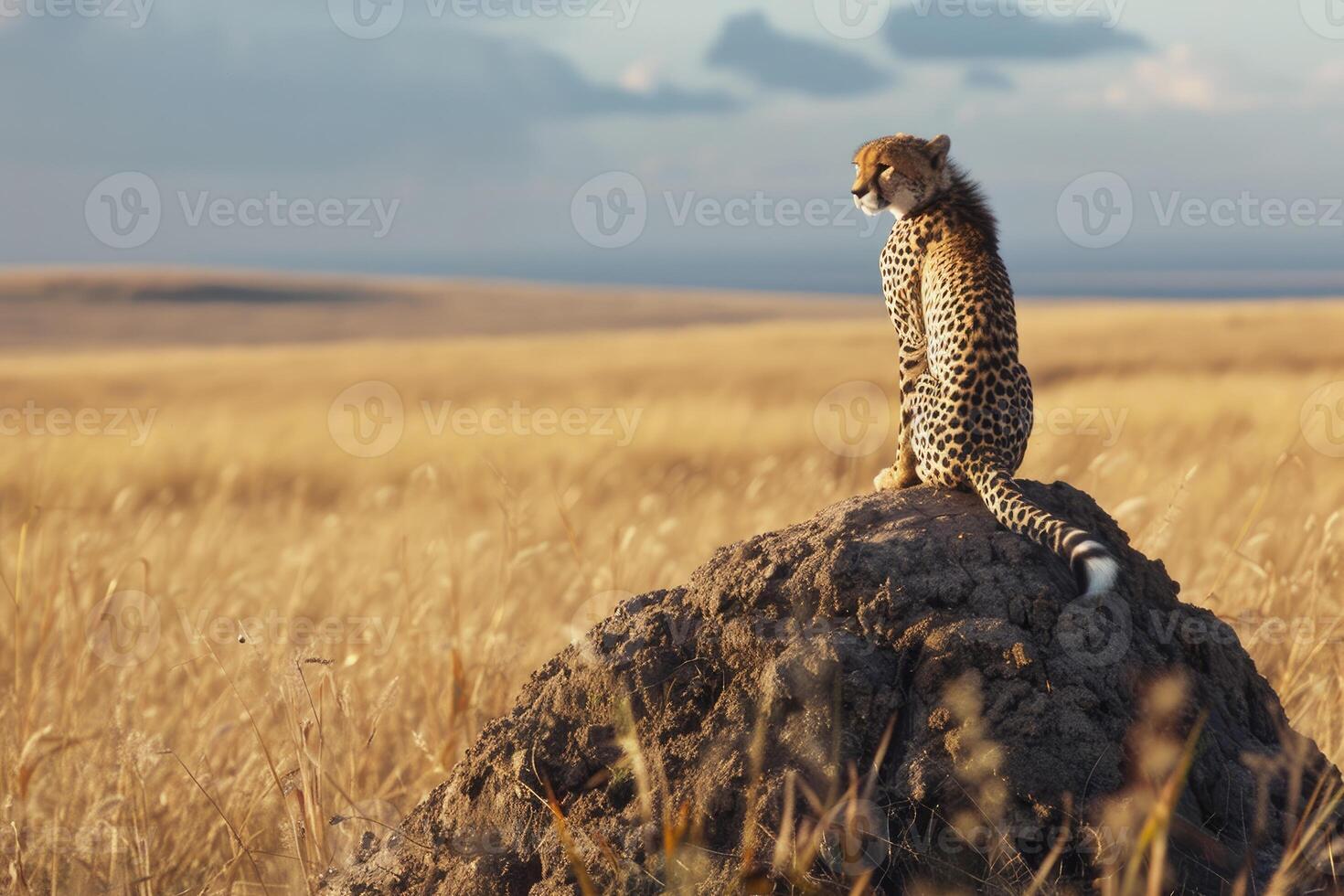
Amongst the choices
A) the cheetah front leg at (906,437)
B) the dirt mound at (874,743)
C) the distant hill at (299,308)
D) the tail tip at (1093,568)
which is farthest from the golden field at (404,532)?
the distant hill at (299,308)

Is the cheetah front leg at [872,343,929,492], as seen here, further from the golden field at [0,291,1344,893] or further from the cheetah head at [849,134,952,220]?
the golden field at [0,291,1344,893]

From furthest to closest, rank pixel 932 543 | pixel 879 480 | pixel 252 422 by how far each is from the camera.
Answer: pixel 252 422 → pixel 879 480 → pixel 932 543

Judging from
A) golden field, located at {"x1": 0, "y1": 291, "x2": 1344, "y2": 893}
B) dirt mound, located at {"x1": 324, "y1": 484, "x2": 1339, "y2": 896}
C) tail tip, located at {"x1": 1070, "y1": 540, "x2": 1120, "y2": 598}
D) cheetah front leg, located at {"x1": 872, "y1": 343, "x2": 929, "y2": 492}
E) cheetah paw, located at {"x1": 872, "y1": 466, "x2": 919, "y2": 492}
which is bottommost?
golden field, located at {"x1": 0, "y1": 291, "x2": 1344, "y2": 893}

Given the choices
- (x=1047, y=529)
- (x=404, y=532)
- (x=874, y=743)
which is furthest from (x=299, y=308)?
(x=874, y=743)

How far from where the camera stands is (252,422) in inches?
663

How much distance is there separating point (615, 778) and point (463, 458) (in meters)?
10.8

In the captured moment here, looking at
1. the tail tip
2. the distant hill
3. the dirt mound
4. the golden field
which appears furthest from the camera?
the distant hill

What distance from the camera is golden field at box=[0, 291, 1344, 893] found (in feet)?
12.4

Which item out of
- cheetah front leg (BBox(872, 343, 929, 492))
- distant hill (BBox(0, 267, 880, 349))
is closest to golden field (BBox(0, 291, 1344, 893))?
cheetah front leg (BBox(872, 343, 929, 492))

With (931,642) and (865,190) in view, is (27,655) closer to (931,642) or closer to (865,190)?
(865,190)

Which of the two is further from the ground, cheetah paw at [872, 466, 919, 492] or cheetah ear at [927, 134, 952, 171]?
cheetah ear at [927, 134, 952, 171]

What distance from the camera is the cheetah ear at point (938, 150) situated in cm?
361

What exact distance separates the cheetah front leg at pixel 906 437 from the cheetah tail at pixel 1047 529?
35cm

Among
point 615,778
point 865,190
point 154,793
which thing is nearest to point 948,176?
point 865,190
